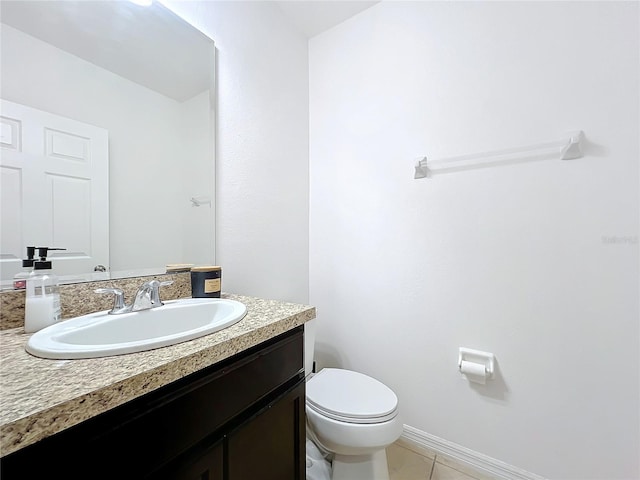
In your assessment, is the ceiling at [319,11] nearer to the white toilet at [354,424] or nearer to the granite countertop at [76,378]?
the granite countertop at [76,378]

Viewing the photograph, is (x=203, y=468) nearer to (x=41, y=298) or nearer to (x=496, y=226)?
(x=41, y=298)

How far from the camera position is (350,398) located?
3.82 ft

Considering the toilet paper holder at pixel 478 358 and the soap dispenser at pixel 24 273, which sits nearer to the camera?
the soap dispenser at pixel 24 273

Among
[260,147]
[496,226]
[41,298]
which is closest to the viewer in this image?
[41,298]

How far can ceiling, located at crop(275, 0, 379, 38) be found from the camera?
1.55 metres

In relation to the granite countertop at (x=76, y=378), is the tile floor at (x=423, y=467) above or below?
below

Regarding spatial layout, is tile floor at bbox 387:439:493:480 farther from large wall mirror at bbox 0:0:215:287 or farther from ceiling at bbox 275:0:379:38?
ceiling at bbox 275:0:379:38

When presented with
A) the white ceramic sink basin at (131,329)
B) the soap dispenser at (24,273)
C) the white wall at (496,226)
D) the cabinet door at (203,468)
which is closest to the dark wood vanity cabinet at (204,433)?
the cabinet door at (203,468)

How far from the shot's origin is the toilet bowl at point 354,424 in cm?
102

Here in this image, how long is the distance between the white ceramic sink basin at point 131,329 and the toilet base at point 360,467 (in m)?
0.84

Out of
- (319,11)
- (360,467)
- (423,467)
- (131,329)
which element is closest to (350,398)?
(360,467)

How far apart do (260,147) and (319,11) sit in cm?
92

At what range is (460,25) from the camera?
4.31ft

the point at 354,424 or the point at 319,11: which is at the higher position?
the point at 319,11
